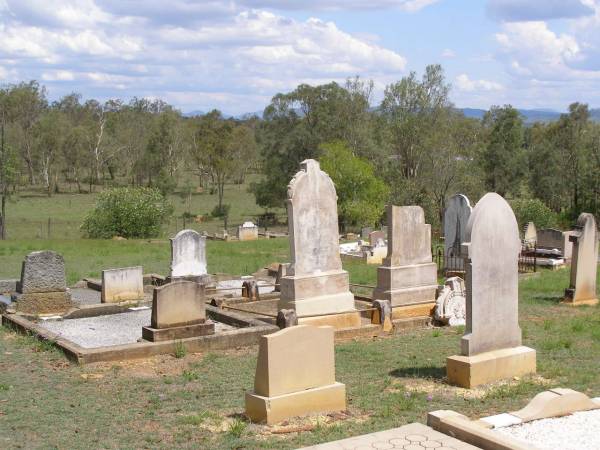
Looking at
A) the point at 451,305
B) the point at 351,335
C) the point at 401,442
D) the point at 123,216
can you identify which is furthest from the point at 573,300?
the point at 123,216

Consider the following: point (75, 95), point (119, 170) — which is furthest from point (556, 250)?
point (75, 95)

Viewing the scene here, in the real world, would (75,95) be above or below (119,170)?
above

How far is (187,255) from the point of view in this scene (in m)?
18.5

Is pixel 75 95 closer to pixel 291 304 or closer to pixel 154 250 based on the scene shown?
pixel 154 250

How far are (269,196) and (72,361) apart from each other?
4022 centimetres

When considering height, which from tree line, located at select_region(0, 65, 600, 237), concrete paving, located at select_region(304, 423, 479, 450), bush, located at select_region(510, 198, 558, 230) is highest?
tree line, located at select_region(0, 65, 600, 237)

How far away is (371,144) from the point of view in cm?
4944

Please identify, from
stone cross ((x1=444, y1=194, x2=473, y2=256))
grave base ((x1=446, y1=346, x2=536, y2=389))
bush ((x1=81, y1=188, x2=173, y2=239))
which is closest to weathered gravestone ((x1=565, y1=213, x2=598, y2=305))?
stone cross ((x1=444, y1=194, x2=473, y2=256))

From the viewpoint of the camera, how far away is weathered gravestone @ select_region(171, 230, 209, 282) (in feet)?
60.1

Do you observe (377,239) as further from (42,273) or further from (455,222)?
(42,273)

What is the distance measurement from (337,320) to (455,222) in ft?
25.7

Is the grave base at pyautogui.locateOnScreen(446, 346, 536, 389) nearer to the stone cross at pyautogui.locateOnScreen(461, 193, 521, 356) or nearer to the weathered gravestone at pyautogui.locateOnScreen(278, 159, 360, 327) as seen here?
the stone cross at pyautogui.locateOnScreen(461, 193, 521, 356)

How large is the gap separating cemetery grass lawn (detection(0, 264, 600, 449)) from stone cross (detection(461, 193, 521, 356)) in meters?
0.60

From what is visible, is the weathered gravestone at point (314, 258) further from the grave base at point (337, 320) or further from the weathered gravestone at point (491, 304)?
the weathered gravestone at point (491, 304)
